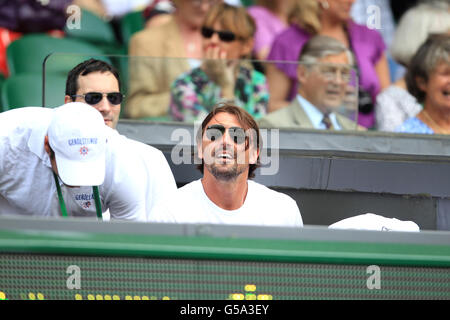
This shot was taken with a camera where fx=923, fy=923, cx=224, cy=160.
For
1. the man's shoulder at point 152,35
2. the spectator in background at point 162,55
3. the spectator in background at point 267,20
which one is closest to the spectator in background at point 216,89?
the spectator in background at point 162,55

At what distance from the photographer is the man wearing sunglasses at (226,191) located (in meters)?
3.42

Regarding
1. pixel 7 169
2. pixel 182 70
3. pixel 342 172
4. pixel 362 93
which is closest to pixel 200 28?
pixel 182 70

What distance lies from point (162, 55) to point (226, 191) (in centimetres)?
224

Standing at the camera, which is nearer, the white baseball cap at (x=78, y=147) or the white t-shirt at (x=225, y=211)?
the white baseball cap at (x=78, y=147)

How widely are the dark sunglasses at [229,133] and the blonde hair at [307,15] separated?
8.00 feet

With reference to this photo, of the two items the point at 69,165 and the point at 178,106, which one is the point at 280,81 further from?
the point at 69,165

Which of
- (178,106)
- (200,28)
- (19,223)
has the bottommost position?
(19,223)
